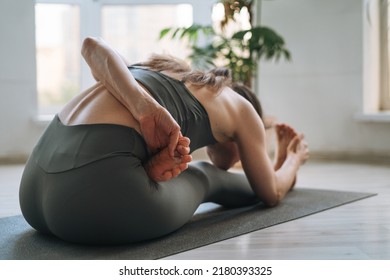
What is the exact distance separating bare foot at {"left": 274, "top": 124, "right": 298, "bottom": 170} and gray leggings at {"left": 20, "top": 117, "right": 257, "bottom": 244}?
34.9 inches

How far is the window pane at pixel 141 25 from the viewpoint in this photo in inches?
168

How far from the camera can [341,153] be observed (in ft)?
13.0

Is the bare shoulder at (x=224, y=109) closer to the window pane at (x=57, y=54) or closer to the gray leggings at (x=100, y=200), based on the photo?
the gray leggings at (x=100, y=200)

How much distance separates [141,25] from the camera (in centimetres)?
430

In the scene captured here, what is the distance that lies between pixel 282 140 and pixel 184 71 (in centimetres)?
76

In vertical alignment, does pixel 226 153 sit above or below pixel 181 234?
above

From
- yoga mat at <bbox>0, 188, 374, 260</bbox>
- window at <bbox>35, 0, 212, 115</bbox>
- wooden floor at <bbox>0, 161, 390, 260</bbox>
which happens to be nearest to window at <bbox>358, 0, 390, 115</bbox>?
window at <bbox>35, 0, 212, 115</bbox>

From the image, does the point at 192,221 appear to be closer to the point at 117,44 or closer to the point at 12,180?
the point at 12,180

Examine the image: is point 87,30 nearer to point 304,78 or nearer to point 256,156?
point 304,78

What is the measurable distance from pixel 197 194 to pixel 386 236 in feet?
1.84

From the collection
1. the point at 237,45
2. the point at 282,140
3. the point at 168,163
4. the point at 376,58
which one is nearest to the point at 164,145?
the point at 168,163

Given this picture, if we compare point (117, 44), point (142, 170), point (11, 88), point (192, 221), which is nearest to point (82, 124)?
point (142, 170)

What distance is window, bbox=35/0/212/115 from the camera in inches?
165

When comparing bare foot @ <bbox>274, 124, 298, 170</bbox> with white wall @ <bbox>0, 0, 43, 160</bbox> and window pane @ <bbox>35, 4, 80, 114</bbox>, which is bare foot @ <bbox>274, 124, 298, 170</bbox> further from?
window pane @ <bbox>35, 4, 80, 114</bbox>
